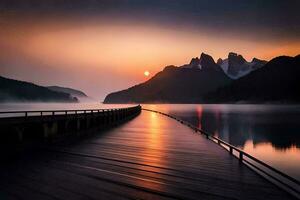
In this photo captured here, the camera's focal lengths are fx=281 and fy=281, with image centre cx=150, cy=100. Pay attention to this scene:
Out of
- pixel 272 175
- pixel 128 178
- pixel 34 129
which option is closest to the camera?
pixel 128 178

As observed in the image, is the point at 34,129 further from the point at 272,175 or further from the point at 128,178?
the point at 272,175

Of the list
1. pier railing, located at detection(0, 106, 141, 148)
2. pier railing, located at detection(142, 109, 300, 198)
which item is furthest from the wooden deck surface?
pier railing, located at detection(0, 106, 141, 148)

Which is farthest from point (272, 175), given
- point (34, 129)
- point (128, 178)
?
point (34, 129)

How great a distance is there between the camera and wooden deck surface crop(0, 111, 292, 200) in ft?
23.5

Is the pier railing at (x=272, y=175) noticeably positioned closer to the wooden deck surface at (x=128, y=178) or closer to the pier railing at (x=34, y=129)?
the wooden deck surface at (x=128, y=178)

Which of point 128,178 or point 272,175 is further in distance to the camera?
point 272,175

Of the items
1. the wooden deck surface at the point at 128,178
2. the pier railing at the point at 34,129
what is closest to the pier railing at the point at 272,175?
the wooden deck surface at the point at 128,178

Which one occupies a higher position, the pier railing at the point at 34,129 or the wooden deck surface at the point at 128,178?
the pier railing at the point at 34,129

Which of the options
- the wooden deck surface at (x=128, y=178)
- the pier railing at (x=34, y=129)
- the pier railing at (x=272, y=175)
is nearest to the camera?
the wooden deck surface at (x=128, y=178)

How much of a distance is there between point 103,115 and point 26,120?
49.3 ft

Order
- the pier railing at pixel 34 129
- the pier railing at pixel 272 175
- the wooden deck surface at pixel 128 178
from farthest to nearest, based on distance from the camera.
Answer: the pier railing at pixel 34 129 → the pier railing at pixel 272 175 → the wooden deck surface at pixel 128 178

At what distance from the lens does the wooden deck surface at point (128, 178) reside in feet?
23.5

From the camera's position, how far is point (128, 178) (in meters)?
8.54

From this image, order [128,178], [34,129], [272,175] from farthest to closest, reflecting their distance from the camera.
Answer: [34,129] → [272,175] → [128,178]
